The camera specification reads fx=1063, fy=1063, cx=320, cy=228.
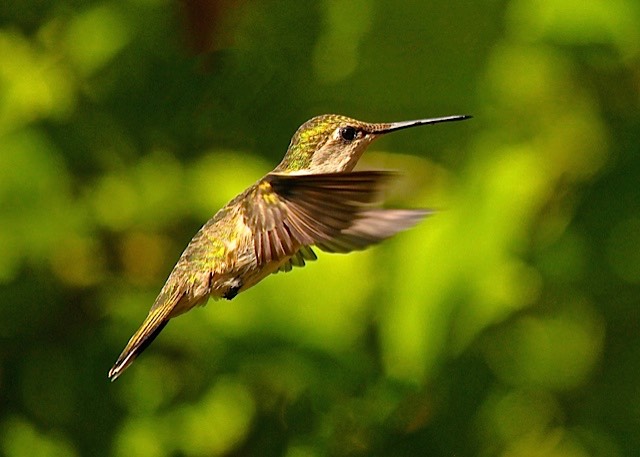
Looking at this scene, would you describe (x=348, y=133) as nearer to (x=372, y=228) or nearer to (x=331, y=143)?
(x=331, y=143)

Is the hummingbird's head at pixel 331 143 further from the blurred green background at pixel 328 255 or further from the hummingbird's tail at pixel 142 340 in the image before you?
the blurred green background at pixel 328 255

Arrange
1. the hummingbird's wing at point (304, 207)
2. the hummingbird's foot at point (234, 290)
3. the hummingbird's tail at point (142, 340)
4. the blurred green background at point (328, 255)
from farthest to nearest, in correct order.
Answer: the blurred green background at point (328, 255) < the hummingbird's foot at point (234, 290) < the hummingbird's tail at point (142, 340) < the hummingbird's wing at point (304, 207)

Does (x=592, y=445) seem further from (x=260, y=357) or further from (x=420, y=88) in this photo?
(x=420, y=88)

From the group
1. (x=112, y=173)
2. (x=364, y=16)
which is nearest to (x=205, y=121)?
(x=112, y=173)

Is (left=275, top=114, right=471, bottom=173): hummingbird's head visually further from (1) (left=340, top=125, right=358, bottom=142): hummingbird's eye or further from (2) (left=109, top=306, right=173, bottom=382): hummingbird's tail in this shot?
(2) (left=109, top=306, right=173, bottom=382): hummingbird's tail

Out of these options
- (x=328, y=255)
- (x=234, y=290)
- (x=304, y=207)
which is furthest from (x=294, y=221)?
(x=328, y=255)

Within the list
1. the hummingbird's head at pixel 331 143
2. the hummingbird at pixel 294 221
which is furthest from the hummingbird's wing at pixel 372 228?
the hummingbird's head at pixel 331 143

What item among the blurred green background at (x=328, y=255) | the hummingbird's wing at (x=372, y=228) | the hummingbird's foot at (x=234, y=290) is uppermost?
the hummingbird's wing at (x=372, y=228)
